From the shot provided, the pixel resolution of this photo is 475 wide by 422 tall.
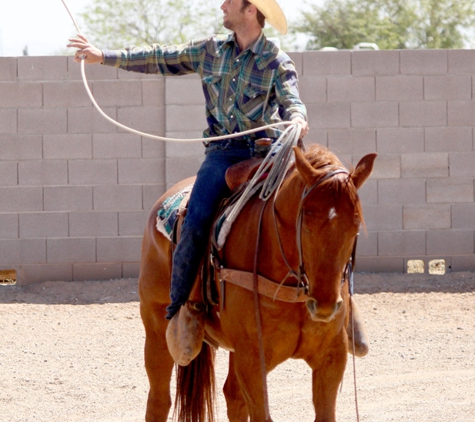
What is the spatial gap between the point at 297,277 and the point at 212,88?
A: 53.5 inches

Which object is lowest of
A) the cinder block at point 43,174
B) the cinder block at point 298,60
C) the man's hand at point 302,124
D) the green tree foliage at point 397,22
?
the cinder block at point 43,174

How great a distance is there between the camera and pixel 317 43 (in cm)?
2730

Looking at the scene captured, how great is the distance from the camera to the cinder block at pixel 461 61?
9.70 metres

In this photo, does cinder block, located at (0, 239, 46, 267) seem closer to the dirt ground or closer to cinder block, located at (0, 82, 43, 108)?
the dirt ground

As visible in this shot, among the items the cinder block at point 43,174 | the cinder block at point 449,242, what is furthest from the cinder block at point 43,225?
the cinder block at point 449,242

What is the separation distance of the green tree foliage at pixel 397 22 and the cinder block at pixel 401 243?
16235mm

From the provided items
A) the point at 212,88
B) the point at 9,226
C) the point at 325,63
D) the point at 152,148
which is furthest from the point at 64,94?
the point at 212,88

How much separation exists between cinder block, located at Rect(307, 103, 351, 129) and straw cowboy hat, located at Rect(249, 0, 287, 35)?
16.2ft

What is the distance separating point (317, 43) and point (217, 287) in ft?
78.2

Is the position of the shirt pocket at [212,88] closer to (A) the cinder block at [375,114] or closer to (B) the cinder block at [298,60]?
(B) the cinder block at [298,60]

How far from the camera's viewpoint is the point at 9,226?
9.49 metres

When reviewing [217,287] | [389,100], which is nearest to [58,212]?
[389,100]

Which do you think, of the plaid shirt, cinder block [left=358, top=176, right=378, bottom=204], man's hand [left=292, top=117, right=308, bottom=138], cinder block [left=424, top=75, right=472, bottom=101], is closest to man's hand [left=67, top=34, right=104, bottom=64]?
the plaid shirt

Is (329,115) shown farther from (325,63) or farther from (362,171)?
(362,171)
